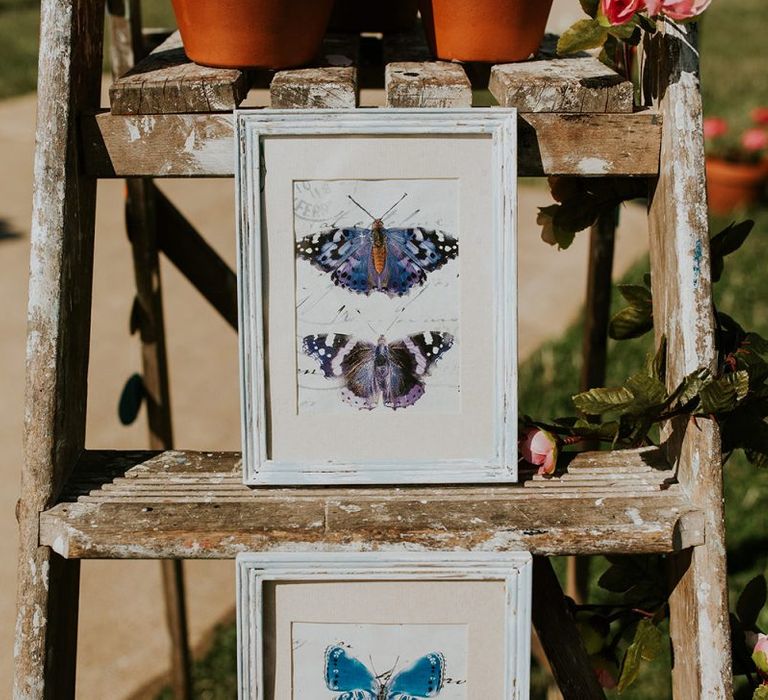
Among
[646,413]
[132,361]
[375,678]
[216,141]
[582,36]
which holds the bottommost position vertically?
[132,361]

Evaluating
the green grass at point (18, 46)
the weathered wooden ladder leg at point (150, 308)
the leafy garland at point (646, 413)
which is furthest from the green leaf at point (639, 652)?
the green grass at point (18, 46)

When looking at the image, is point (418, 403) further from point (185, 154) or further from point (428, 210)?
point (185, 154)

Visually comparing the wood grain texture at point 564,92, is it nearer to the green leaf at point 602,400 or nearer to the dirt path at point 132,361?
the green leaf at point 602,400

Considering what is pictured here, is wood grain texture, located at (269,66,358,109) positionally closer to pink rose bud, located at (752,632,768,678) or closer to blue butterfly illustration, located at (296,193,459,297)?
blue butterfly illustration, located at (296,193,459,297)

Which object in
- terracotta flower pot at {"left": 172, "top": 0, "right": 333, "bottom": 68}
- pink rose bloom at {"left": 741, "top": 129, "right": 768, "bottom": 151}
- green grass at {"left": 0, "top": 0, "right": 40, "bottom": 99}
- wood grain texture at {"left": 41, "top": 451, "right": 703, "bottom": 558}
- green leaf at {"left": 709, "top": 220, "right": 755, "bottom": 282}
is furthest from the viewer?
green grass at {"left": 0, "top": 0, "right": 40, "bottom": 99}

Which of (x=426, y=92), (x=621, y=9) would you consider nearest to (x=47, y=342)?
(x=426, y=92)

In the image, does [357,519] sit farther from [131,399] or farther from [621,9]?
[131,399]

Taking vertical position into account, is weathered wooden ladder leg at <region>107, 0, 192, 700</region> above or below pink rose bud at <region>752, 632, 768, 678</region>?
above

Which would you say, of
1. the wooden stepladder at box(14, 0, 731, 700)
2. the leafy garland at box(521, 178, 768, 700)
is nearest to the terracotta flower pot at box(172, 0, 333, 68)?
the wooden stepladder at box(14, 0, 731, 700)

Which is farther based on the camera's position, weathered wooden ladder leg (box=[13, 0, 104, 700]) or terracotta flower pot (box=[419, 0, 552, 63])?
terracotta flower pot (box=[419, 0, 552, 63])
